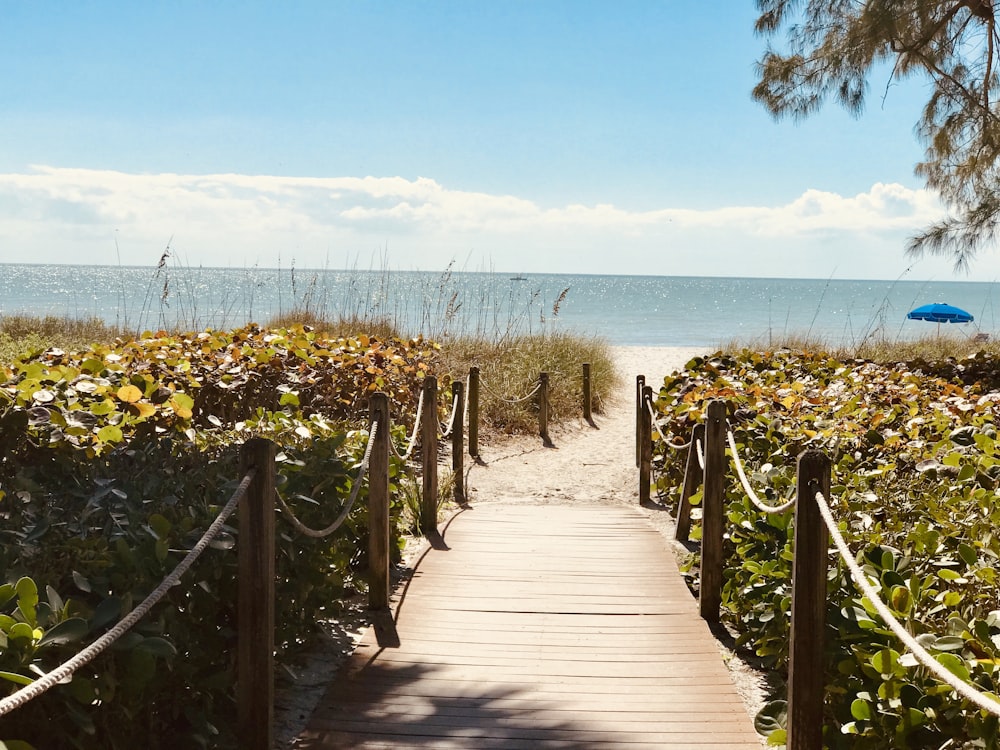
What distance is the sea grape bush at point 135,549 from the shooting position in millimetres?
2129

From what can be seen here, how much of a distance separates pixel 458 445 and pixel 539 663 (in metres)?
3.76

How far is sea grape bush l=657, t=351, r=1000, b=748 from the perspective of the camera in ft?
7.66

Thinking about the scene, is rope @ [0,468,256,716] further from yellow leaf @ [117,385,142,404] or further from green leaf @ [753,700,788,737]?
yellow leaf @ [117,385,142,404]

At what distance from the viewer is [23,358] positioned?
6.05 metres

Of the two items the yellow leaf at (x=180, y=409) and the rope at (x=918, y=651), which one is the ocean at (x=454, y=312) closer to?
the yellow leaf at (x=180, y=409)

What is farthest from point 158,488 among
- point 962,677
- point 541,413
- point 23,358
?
point 541,413

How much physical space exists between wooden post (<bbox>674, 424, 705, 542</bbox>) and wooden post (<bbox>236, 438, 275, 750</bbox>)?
3.02 m

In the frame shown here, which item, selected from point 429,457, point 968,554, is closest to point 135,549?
point 968,554

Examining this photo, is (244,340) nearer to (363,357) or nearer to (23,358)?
(363,357)

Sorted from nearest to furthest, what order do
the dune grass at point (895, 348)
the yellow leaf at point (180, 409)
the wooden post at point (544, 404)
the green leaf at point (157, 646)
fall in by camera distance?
1. the green leaf at point (157, 646)
2. the yellow leaf at point (180, 409)
3. the wooden post at point (544, 404)
4. the dune grass at point (895, 348)

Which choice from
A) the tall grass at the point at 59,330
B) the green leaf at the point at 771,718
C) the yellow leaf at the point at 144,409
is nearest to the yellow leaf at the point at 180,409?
the yellow leaf at the point at 144,409

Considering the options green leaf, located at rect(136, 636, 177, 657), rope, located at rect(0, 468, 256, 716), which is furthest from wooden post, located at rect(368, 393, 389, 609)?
green leaf, located at rect(136, 636, 177, 657)

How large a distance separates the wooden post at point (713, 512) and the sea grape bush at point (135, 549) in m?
1.78

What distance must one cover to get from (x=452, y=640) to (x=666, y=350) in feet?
66.2
